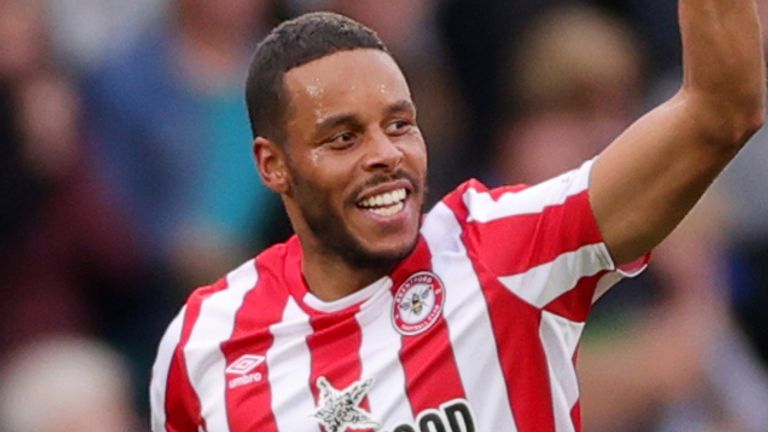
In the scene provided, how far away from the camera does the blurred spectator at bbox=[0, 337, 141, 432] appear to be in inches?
240

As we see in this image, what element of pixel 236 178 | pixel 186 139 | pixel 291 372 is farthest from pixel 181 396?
pixel 186 139

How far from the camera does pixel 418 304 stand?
450cm

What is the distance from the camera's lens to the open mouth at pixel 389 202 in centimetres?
442

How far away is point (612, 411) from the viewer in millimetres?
6281

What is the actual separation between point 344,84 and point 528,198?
466mm

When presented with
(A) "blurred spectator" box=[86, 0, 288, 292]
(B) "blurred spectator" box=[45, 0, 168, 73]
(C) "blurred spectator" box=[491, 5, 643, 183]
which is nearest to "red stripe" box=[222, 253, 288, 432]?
(C) "blurred spectator" box=[491, 5, 643, 183]

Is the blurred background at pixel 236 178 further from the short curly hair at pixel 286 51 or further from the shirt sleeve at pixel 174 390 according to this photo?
the short curly hair at pixel 286 51

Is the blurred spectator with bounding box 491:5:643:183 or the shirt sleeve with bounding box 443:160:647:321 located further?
the blurred spectator with bounding box 491:5:643:183

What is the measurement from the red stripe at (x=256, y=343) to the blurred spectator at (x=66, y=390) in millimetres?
1352

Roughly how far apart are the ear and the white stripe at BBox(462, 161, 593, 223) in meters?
0.42

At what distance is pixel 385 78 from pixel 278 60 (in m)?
0.27

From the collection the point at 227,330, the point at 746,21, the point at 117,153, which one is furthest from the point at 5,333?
the point at 746,21

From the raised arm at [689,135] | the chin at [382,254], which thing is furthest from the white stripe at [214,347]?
the raised arm at [689,135]

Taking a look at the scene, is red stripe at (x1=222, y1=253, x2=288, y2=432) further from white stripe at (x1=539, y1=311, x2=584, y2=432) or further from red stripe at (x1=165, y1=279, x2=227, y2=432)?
white stripe at (x1=539, y1=311, x2=584, y2=432)
